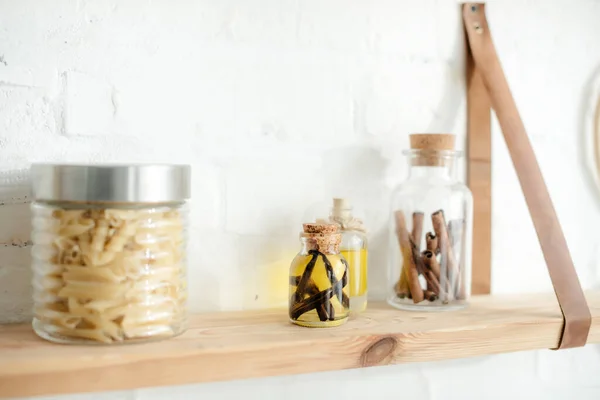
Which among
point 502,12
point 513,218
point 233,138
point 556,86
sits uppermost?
point 502,12

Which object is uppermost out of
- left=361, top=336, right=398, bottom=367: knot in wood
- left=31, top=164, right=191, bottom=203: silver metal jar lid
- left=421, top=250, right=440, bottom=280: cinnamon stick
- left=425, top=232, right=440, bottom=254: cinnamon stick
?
left=31, top=164, right=191, bottom=203: silver metal jar lid

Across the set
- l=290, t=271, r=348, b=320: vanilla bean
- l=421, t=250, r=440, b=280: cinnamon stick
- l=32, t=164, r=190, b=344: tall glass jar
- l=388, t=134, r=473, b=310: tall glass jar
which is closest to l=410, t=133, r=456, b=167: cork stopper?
l=388, t=134, r=473, b=310: tall glass jar

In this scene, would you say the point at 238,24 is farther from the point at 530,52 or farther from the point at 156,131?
the point at 530,52

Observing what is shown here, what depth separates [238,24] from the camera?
2.70ft

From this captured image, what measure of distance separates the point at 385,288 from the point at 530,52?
456mm

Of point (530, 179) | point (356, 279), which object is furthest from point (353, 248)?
point (530, 179)

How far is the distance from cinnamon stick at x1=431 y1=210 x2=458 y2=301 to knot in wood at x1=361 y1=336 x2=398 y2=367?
171 mm

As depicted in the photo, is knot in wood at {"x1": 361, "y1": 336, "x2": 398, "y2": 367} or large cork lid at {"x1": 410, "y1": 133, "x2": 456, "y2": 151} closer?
knot in wood at {"x1": 361, "y1": 336, "x2": 398, "y2": 367}

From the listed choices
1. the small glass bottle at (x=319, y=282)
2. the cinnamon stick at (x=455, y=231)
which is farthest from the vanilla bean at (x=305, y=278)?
the cinnamon stick at (x=455, y=231)

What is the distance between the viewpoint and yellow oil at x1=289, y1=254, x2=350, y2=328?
720 mm

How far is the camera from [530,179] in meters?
0.86

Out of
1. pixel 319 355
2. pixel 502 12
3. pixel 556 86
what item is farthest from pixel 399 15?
pixel 319 355

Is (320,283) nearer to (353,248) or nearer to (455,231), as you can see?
(353,248)

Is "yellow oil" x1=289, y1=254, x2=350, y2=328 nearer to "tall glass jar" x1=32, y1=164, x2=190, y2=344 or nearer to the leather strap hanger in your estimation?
"tall glass jar" x1=32, y1=164, x2=190, y2=344
